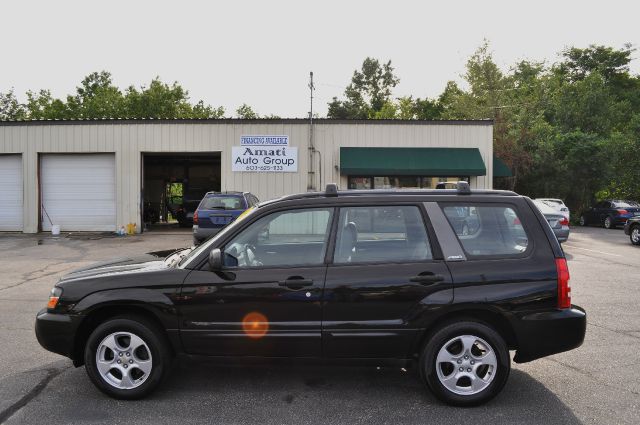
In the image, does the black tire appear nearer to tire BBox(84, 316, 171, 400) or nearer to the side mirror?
the side mirror

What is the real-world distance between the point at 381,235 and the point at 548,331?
1.44 meters

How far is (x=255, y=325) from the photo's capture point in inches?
152

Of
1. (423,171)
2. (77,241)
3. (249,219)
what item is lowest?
(77,241)

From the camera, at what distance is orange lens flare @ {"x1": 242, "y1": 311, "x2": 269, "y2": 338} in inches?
152

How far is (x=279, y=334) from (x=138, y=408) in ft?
3.88

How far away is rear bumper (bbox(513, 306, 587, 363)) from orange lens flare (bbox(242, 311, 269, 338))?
1894mm

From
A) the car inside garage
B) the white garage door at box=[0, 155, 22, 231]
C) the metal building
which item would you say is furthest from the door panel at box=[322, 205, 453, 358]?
the car inside garage

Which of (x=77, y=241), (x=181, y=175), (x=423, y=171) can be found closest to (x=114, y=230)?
(x=77, y=241)

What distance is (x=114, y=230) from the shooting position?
69.9 ft

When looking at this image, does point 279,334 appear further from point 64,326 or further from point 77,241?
point 77,241

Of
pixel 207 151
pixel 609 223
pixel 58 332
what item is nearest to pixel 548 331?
pixel 58 332

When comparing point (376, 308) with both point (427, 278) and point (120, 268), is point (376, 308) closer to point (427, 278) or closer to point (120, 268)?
point (427, 278)

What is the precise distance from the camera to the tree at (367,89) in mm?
72000

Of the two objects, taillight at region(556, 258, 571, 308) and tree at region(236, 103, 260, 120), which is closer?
taillight at region(556, 258, 571, 308)
